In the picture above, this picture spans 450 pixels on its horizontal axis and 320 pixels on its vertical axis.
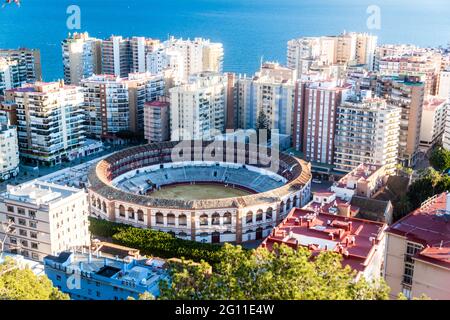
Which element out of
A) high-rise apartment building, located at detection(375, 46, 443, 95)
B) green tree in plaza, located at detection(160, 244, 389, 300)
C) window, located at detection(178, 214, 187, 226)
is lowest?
window, located at detection(178, 214, 187, 226)

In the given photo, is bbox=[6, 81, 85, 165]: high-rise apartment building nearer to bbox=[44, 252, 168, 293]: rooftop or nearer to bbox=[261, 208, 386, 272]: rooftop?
bbox=[44, 252, 168, 293]: rooftop

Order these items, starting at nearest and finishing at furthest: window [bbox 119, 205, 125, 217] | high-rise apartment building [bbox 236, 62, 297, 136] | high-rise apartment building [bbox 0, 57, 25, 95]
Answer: window [bbox 119, 205, 125, 217]
high-rise apartment building [bbox 236, 62, 297, 136]
high-rise apartment building [bbox 0, 57, 25, 95]

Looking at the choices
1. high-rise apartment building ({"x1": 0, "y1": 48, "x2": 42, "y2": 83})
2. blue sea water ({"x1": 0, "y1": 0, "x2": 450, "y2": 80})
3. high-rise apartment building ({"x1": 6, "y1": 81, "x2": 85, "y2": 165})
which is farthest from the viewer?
blue sea water ({"x1": 0, "y1": 0, "x2": 450, "y2": 80})

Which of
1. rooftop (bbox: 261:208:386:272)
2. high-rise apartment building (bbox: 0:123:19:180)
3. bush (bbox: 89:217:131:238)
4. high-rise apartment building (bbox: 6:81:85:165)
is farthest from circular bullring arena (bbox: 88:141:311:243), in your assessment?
high-rise apartment building (bbox: 0:123:19:180)

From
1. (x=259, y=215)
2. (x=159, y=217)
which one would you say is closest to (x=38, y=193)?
(x=159, y=217)

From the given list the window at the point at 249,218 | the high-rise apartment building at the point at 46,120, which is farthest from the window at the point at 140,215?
the high-rise apartment building at the point at 46,120

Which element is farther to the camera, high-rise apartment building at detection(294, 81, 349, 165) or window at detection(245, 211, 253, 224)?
high-rise apartment building at detection(294, 81, 349, 165)

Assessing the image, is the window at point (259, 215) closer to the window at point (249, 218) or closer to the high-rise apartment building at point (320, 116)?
the window at point (249, 218)
